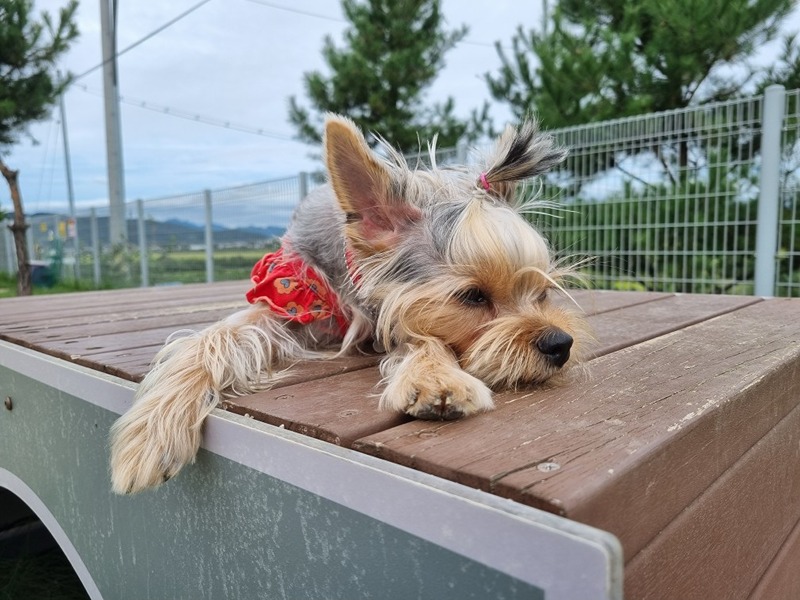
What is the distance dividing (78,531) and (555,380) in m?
1.58

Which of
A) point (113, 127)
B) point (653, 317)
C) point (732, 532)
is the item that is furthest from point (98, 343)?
point (113, 127)

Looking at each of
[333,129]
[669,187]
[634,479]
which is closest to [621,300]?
[333,129]

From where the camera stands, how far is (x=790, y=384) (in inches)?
67.3

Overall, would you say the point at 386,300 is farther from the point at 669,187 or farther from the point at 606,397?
the point at 669,187

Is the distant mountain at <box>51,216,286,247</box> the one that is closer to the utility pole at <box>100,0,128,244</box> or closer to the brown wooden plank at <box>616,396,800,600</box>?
the utility pole at <box>100,0,128,244</box>

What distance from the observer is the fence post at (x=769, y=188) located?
211 inches

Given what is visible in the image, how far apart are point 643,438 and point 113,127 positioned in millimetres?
15188

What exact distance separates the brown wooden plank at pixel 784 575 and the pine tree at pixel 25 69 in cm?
961

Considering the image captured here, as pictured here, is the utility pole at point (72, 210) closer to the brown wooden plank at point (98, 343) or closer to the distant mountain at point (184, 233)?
the distant mountain at point (184, 233)

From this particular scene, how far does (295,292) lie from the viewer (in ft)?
6.86

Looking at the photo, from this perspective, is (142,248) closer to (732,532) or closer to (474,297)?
(474,297)

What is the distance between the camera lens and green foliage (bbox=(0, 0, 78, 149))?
9.45 metres

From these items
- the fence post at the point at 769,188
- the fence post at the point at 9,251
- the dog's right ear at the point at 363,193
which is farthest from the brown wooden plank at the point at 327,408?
the fence post at the point at 9,251

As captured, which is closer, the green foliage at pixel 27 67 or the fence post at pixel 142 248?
the green foliage at pixel 27 67
